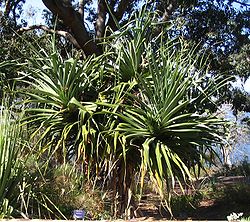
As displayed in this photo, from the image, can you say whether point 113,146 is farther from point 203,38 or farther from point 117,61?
point 203,38

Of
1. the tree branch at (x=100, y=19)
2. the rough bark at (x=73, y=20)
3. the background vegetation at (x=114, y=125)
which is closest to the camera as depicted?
the background vegetation at (x=114, y=125)

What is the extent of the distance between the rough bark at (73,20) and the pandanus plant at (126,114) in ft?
15.4

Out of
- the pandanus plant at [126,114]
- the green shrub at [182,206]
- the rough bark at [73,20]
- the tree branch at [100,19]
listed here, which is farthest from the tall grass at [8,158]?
the tree branch at [100,19]

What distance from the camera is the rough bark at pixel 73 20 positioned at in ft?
36.8

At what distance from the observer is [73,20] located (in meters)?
11.5

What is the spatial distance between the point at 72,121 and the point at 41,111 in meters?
0.48

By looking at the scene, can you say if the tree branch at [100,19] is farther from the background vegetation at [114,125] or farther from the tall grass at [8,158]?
the tall grass at [8,158]

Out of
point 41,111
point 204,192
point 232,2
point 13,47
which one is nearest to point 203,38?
point 232,2

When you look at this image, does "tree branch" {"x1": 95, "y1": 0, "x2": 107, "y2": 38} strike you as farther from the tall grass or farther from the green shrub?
the tall grass

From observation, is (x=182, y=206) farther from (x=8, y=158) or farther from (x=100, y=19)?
(x=100, y=19)

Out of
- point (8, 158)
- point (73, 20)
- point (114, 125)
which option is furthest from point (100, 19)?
point (8, 158)

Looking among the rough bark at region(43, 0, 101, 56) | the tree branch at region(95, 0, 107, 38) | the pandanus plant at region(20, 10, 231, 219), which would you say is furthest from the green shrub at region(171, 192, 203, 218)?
the tree branch at region(95, 0, 107, 38)

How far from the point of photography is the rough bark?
11.2 meters

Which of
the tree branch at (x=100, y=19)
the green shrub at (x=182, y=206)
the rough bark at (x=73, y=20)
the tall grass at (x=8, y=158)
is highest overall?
the tree branch at (x=100, y=19)
